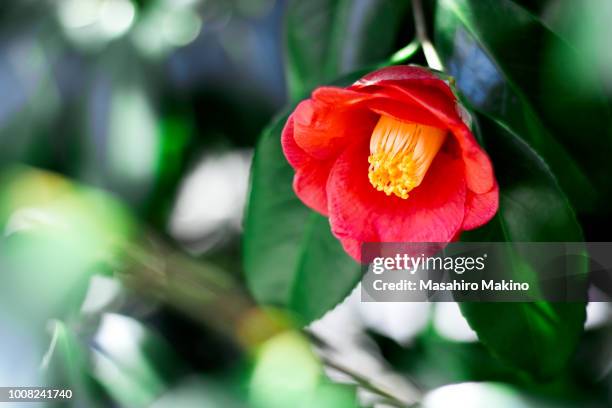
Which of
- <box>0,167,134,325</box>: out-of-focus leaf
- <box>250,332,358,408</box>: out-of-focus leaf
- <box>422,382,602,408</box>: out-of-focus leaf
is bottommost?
<box>250,332,358,408</box>: out-of-focus leaf

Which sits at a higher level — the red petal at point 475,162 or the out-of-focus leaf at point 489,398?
the red petal at point 475,162

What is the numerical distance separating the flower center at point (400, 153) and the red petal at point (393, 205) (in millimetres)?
11

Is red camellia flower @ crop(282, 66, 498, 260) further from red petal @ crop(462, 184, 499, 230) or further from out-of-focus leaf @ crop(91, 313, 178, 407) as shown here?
out-of-focus leaf @ crop(91, 313, 178, 407)

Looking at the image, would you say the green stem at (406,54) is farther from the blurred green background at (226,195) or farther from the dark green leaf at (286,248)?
the dark green leaf at (286,248)

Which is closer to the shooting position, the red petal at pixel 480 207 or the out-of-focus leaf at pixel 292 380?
the red petal at pixel 480 207

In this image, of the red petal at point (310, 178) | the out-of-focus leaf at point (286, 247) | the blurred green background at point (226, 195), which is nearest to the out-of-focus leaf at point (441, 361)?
the blurred green background at point (226, 195)

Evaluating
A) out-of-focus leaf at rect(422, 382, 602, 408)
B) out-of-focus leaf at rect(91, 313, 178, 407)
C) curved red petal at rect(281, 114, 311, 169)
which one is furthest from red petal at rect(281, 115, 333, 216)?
out-of-focus leaf at rect(91, 313, 178, 407)

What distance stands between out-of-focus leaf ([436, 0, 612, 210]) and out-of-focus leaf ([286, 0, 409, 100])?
98 mm

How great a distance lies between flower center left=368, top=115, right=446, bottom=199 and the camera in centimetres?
60

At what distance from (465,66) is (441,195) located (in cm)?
16

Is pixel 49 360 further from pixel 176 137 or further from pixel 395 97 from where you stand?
pixel 395 97

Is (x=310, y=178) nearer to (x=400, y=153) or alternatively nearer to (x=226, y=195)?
(x=400, y=153)

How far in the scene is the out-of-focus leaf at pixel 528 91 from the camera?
2.20 ft

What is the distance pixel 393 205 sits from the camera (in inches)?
24.2
